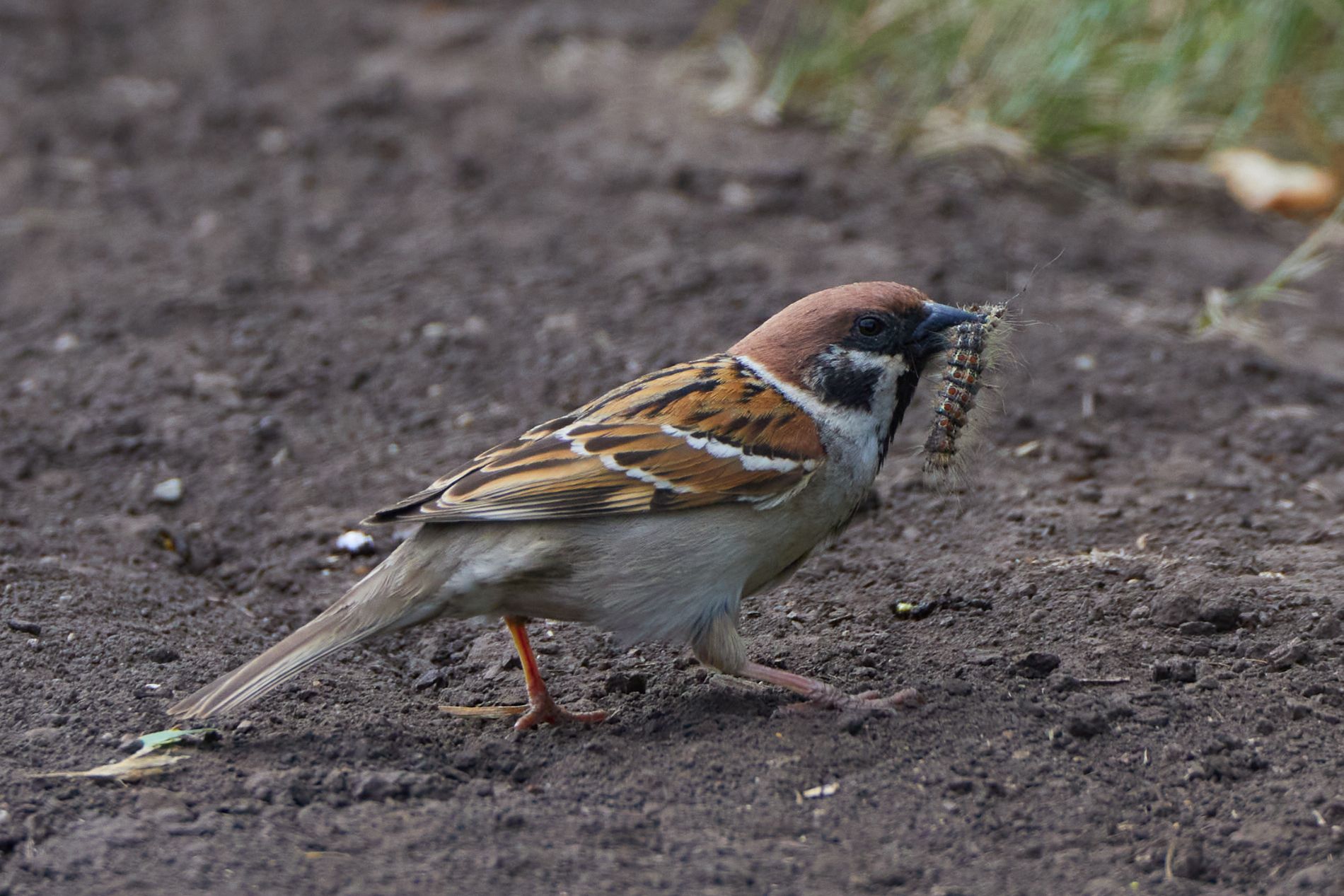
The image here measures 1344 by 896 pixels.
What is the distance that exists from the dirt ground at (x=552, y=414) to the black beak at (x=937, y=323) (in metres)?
0.56

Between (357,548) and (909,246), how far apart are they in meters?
3.10

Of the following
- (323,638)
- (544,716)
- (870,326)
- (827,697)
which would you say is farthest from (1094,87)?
(323,638)

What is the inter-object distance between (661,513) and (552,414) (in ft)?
6.18

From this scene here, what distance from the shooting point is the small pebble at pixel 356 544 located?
478 cm

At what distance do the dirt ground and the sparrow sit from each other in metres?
0.23

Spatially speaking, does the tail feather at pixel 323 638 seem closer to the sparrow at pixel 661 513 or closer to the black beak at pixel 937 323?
the sparrow at pixel 661 513

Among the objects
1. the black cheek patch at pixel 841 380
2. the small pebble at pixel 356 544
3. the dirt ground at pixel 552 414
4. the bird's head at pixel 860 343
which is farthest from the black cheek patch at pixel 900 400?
the small pebble at pixel 356 544

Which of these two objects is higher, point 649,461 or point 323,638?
point 649,461

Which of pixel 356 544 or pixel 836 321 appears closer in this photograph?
pixel 836 321

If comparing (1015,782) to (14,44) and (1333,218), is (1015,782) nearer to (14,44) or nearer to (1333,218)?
(1333,218)

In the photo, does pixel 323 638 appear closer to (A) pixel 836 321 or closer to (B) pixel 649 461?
(B) pixel 649 461

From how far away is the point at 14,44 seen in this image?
9.62 metres

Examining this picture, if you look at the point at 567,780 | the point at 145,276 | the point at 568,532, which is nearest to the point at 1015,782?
the point at 567,780

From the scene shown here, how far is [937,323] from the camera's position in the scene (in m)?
3.88
